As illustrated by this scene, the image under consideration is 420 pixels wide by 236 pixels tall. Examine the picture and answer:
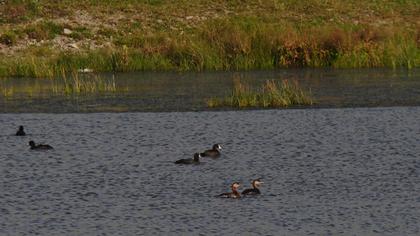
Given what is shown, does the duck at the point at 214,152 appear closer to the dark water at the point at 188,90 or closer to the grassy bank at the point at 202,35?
the dark water at the point at 188,90

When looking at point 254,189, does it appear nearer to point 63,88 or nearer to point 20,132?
point 20,132

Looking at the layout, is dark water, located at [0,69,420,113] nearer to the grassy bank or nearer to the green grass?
the green grass

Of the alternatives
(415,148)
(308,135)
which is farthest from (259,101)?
(415,148)

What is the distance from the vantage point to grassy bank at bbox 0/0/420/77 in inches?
1977

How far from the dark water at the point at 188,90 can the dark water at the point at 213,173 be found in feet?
5.80

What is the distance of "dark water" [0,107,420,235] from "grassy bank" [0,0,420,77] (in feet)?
41.1

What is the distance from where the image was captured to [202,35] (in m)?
53.3

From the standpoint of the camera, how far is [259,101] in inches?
1528

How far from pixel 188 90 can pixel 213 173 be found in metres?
16.5

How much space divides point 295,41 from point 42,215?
28394 mm

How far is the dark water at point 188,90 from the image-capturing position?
3981 centimetres

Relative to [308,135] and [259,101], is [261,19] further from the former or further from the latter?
[308,135]

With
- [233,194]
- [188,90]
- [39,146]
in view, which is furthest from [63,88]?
[233,194]

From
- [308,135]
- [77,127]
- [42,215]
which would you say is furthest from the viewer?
[77,127]
